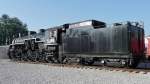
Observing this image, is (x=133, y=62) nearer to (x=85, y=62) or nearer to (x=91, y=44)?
(x=91, y=44)

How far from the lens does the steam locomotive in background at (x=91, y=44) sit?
1608 cm

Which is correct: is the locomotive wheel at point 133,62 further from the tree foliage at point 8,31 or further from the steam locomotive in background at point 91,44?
the tree foliage at point 8,31

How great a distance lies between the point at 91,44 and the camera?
60.0 feet

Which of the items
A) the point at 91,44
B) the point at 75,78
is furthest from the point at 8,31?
the point at 75,78

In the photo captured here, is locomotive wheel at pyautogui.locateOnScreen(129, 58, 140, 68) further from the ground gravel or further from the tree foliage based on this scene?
the tree foliage

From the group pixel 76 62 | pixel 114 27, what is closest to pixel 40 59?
pixel 76 62

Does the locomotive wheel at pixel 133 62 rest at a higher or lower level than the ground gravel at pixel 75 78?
higher

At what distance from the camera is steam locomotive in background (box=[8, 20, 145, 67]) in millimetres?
16078

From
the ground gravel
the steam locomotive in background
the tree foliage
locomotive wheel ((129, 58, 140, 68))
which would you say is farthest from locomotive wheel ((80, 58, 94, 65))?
the tree foliage

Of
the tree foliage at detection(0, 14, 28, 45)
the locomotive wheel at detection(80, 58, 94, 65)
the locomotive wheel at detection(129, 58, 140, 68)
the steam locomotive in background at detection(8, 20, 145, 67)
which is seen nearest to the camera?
the locomotive wheel at detection(129, 58, 140, 68)

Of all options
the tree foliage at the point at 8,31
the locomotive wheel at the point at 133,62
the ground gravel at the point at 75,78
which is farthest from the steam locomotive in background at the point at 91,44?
the tree foliage at the point at 8,31

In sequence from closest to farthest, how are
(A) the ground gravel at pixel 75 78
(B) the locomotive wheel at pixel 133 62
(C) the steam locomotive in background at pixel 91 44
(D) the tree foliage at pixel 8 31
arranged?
(A) the ground gravel at pixel 75 78
(B) the locomotive wheel at pixel 133 62
(C) the steam locomotive in background at pixel 91 44
(D) the tree foliage at pixel 8 31

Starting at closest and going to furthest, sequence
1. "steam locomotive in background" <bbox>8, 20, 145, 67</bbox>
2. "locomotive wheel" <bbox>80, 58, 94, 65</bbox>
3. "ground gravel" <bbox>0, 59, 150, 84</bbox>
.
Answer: "ground gravel" <bbox>0, 59, 150, 84</bbox> → "steam locomotive in background" <bbox>8, 20, 145, 67</bbox> → "locomotive wheel" <bbox>80, 58, 94, 65</bbox>

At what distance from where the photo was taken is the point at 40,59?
24250mm
